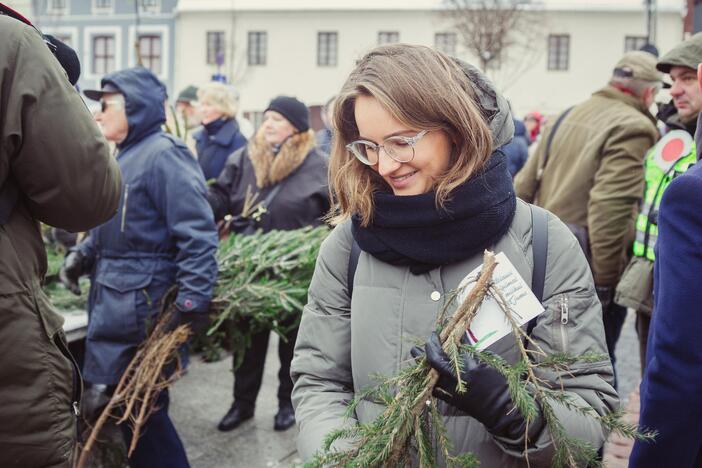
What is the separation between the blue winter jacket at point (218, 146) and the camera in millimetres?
6297

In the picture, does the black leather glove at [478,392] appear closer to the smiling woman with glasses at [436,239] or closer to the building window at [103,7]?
the smiling woman with glasses at [436,239]

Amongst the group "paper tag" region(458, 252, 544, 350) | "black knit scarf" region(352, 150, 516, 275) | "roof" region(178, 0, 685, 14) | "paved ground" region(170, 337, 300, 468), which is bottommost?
"paved ground" region(170, 337, 300, 468)

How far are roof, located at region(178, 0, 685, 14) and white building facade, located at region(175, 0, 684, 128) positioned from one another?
5 centimetres

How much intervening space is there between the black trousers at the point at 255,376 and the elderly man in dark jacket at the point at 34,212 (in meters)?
2.64

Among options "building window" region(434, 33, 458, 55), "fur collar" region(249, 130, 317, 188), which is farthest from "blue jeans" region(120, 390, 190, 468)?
"building window" region(434, 33, 458, 55)

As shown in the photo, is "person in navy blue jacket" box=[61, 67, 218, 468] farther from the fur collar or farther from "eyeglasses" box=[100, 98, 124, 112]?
the fur collar

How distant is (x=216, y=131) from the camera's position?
21.0 ft

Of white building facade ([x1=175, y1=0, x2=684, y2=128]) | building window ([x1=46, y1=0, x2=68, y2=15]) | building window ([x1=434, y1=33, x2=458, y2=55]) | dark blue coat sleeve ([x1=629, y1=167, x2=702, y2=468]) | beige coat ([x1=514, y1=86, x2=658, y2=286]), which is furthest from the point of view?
building window ([x1=46, y1=0, x2=68, y2=15])

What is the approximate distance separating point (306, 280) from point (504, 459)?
7.84 ft

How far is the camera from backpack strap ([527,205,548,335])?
1820 mm

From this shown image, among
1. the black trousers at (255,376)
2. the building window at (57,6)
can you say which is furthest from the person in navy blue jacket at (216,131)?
the building window at (57,6)

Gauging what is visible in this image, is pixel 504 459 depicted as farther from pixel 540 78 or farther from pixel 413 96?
pixel 540 78

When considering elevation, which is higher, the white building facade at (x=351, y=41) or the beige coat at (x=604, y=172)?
the white building facade at (x=351, y=41)

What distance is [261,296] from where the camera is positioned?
375 centimetres
